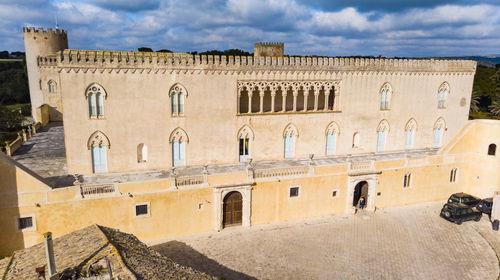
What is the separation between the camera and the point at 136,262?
12742 mm

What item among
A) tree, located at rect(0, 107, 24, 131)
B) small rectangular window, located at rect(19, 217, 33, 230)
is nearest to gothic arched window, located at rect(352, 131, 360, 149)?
small rectangular window, located at rect(19, 217, 33, 230)

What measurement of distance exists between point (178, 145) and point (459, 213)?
2034 centimetres

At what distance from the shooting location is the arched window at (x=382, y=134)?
29.4 m

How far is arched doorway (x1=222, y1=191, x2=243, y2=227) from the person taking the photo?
2195 cm

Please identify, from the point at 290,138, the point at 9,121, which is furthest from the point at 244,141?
the point at 9,121

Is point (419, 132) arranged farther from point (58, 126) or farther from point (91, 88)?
A: point (58, 126)

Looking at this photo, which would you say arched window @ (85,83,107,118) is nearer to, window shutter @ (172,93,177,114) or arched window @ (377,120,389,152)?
window shutter @ (172,93,177,114)

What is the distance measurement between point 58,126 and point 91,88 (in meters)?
19.8

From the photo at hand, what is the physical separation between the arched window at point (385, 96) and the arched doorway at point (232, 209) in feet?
49.2

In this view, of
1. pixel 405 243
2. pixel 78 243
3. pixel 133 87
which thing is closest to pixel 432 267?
pixel 405 243

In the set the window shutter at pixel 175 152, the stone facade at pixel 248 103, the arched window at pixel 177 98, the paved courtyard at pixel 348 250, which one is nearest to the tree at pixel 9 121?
the stone facade at pixel 248 103

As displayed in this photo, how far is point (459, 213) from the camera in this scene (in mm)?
24797

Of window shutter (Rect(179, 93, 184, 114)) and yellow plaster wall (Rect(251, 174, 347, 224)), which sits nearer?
yellow plaster wall (Rect(251, 174, 347, 224))

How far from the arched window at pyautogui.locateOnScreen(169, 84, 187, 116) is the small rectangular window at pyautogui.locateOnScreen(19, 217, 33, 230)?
33.4ft
